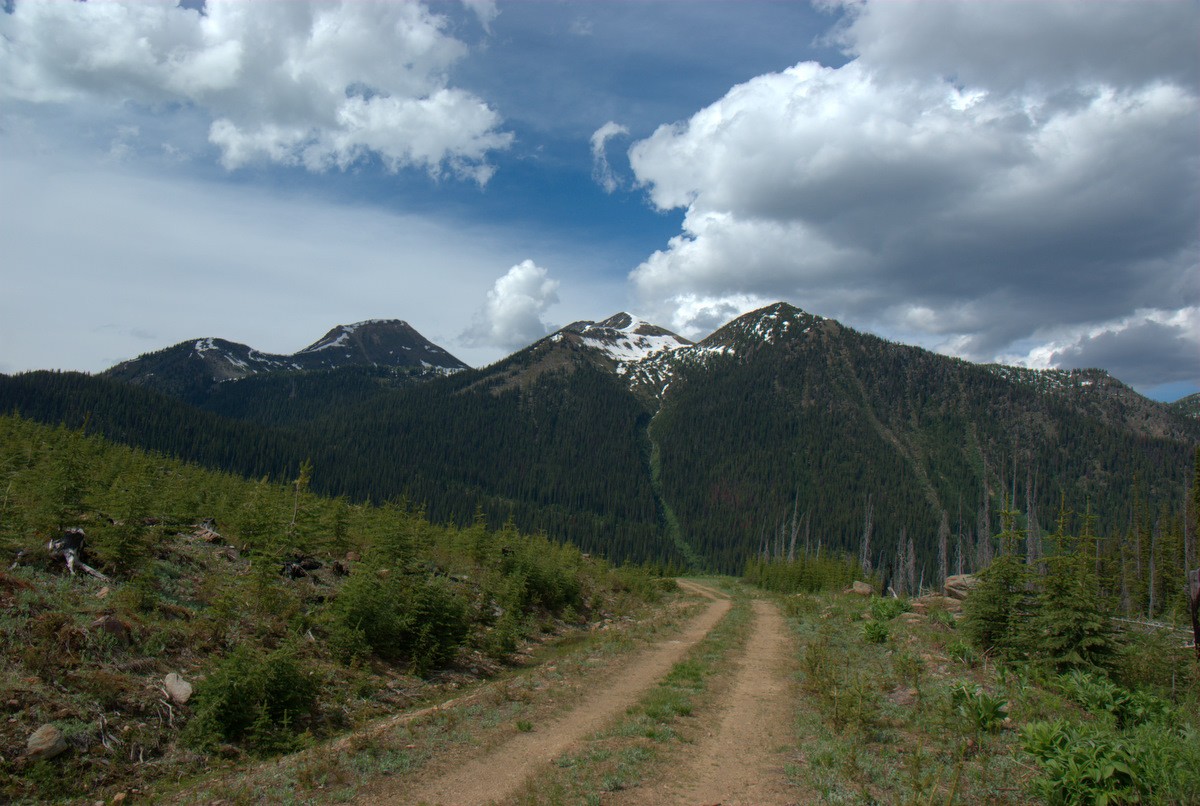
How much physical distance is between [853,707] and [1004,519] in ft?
26.8

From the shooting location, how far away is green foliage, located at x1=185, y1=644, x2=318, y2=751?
11195 millimetres

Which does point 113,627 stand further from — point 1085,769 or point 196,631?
point 1085,769

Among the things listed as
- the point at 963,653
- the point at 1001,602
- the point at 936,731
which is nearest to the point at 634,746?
the point at 936,731

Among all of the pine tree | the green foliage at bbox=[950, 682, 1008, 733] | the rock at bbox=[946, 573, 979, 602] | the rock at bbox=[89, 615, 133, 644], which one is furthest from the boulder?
the rock at bbox=[89, 615, 133, 644]

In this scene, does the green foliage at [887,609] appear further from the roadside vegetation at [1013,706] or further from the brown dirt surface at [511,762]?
the brown dirt surface at [511,762]

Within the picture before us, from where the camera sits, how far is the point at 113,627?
12.5m

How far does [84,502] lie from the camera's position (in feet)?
52.9

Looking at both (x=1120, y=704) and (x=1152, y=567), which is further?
(x=1152, y=567)

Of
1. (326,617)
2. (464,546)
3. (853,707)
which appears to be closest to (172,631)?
(326,617)

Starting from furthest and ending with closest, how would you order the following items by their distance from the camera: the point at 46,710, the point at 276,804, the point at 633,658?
the point at 633,658, the point at 46,710, the point at 276,804

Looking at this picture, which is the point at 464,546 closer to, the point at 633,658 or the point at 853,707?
the point at 633,658

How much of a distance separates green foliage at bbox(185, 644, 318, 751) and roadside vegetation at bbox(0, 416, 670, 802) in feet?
0.11

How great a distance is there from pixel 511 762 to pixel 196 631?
360 inches

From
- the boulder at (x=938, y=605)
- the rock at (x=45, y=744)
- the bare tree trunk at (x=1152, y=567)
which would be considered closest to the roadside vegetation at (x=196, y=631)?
the rock at (x=45, y=744)
